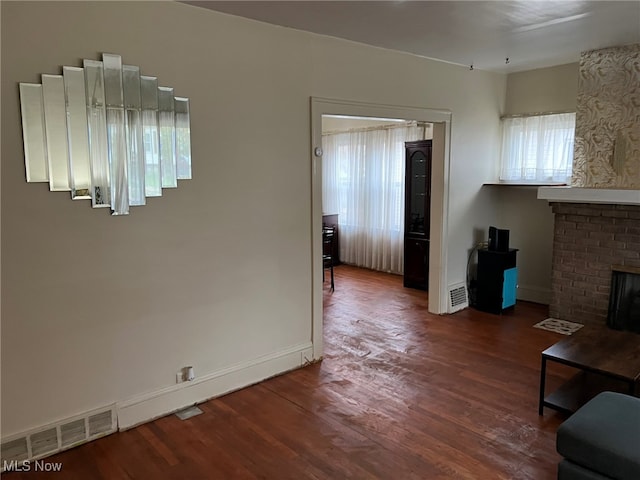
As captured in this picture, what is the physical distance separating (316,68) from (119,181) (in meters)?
1.81

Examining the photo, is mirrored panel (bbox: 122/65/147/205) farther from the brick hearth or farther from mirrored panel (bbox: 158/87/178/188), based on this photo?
the brick hearth

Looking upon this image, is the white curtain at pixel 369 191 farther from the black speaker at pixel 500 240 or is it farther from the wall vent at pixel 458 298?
the black speaker at pixel 500 240

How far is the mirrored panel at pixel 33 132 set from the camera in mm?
2387

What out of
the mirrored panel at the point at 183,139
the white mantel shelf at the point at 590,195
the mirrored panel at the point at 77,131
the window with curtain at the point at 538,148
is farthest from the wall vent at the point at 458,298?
the mirrored panel at the point at 77,131

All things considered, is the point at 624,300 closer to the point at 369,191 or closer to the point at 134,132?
the point at 369,191

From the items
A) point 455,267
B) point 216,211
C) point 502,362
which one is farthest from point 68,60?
point 455,267

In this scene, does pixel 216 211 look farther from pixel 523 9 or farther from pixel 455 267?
pixel 455 267

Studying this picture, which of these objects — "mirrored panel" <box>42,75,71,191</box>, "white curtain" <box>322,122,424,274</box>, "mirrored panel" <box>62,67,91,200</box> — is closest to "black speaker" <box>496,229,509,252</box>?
Result: "white curtain" <box>322,122,424,274</box>

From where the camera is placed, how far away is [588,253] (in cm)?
467

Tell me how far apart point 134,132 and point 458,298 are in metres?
3.93

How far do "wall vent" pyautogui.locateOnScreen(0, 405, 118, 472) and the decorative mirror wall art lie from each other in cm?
125

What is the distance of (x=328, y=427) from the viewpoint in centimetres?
288

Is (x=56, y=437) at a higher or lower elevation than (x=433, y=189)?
lower

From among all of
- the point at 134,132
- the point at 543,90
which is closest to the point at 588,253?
the point at 543,90
